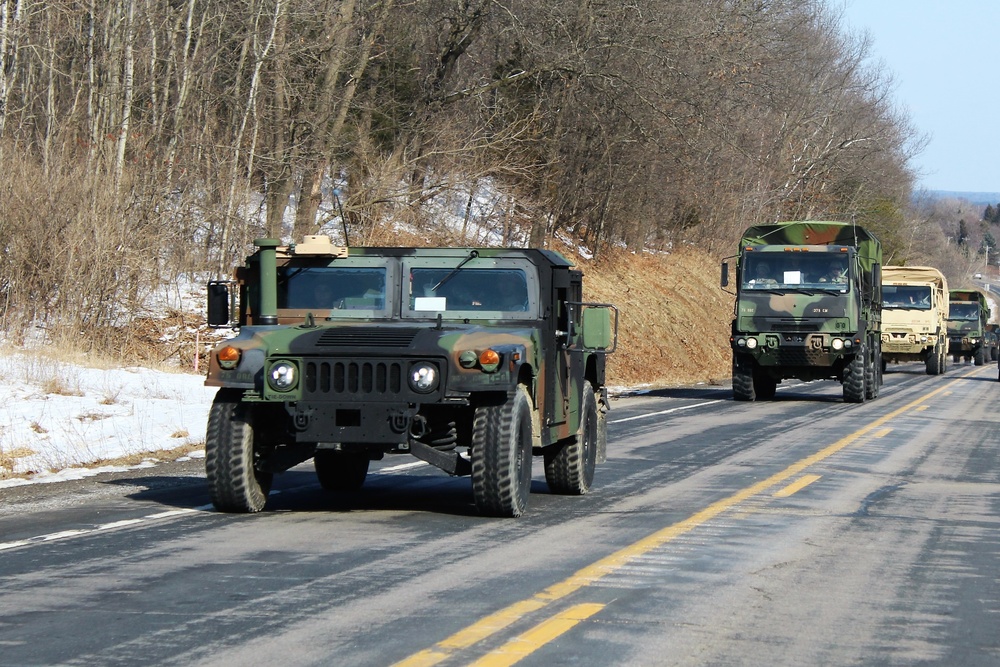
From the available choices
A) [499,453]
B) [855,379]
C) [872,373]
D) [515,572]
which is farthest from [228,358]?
[872,373]

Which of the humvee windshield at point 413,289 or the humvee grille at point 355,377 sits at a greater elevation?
the humvee windshield at point 413,289

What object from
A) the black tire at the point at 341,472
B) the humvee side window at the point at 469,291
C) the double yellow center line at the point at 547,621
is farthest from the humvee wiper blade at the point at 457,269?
the double yellow center line at the point at 547,621

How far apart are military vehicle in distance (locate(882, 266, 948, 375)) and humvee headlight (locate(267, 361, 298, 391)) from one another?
31880 millimetres

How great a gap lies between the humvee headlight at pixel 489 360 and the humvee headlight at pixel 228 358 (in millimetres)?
1601

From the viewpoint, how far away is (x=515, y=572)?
25.2 ft

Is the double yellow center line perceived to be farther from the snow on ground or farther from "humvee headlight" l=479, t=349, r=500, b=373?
the snow on ground

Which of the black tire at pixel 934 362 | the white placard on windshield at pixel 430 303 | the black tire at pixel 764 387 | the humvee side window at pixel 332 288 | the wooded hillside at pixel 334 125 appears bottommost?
the black tire at pixel 764 387

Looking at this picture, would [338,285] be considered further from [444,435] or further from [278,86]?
[278,86]

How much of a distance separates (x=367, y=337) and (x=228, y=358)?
91 centimetres

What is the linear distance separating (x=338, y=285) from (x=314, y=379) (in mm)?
1409

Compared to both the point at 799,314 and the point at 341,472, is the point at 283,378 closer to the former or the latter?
the point at 341,472

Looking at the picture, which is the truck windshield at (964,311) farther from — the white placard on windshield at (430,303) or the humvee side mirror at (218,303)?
the humvee side mirror at (218,303)

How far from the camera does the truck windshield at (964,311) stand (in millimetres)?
49938

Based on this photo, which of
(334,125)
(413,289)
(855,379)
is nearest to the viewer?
(413,289)
